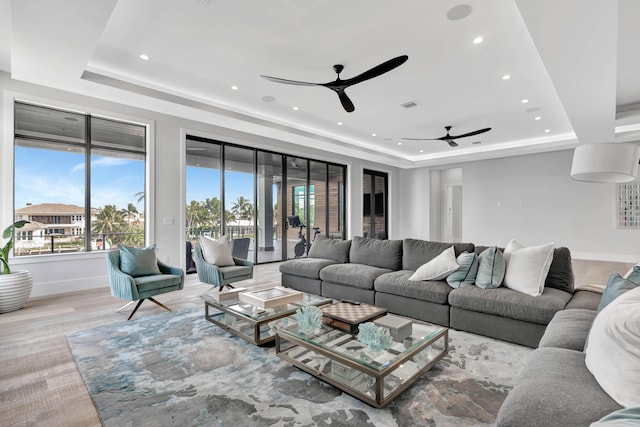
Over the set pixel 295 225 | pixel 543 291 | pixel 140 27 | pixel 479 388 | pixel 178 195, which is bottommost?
pixel 479 388

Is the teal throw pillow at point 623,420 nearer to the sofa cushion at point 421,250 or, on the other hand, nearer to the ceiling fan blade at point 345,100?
the sofa cushion at point 421,250

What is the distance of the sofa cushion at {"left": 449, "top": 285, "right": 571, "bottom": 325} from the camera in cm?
254

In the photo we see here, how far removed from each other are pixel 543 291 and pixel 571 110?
3552 millimetres

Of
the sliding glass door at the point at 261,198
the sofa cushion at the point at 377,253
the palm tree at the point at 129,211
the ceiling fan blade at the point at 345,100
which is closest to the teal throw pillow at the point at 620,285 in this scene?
the sofa cushion at the point at 377,253

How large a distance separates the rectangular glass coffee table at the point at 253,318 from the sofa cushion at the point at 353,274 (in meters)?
0.75

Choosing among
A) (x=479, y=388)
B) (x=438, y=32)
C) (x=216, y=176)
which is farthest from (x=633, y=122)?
(x=216, y=176)

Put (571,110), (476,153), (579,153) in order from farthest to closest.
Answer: (476,153) → (571,110) → (579,153)

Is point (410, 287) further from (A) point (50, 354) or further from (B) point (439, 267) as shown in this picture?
(A) point (50, 354)

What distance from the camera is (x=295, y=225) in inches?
306

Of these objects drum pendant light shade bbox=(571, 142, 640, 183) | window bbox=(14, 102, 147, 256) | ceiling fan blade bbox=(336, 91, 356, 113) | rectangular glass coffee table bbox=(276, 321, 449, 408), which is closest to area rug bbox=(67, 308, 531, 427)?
rectangular glass coffee table bbox=(276, 321, 449, 408)

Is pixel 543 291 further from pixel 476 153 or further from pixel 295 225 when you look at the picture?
pixel 476 153

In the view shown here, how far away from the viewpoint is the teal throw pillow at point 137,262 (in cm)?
374

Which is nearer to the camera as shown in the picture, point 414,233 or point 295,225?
point 295,225

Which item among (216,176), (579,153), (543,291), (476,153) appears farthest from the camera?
(476,153)
